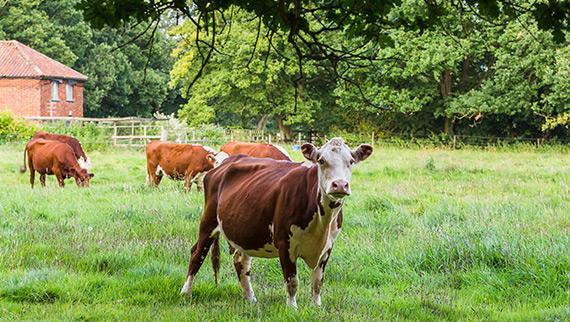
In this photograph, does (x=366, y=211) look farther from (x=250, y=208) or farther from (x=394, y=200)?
(x=250, y=208)

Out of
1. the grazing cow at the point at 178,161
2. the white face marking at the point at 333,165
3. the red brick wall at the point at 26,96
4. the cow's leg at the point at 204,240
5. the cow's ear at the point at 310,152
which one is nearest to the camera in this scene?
the white face marking at the point at 333,165

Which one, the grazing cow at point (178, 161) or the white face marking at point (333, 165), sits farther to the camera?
the grazing cow at point (178, 161)

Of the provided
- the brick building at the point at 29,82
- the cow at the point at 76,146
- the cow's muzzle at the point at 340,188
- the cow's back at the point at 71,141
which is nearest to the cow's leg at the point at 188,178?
the cow at the point at 76,146

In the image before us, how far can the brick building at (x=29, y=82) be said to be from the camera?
4106cm

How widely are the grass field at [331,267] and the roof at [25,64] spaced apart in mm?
34668

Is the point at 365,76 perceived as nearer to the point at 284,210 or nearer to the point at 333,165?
the point at 284,210

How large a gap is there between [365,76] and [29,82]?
24910 millimetres

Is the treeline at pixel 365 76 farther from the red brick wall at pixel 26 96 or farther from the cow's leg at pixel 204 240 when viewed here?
the cow's leg at pixel 204 240

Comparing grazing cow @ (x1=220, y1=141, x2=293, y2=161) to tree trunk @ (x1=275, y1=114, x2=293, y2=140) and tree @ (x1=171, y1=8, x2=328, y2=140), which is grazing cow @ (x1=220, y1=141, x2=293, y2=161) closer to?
tree @ (x1=171, y1=8, x2=328, y2=140)

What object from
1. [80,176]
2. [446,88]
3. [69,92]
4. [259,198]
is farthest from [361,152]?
[69,92]

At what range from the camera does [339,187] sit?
386 cm

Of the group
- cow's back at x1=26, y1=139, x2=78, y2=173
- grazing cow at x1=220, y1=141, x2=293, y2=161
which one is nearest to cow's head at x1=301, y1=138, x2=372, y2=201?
grazing cow at x1=220, y1=141, x2=293, y2=161

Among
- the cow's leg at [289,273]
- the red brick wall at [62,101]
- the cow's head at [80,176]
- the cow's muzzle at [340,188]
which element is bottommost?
the cow's head at [80,176]

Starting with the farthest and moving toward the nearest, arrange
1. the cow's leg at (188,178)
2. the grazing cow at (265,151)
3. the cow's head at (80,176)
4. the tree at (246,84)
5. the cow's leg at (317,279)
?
1. the tree at (246,84)
2. the cow's head at (80,176)
3. the cow's leg at (188,178)
4. the grazing cow at (265,151)
5. the cow's leg at (317,279)
